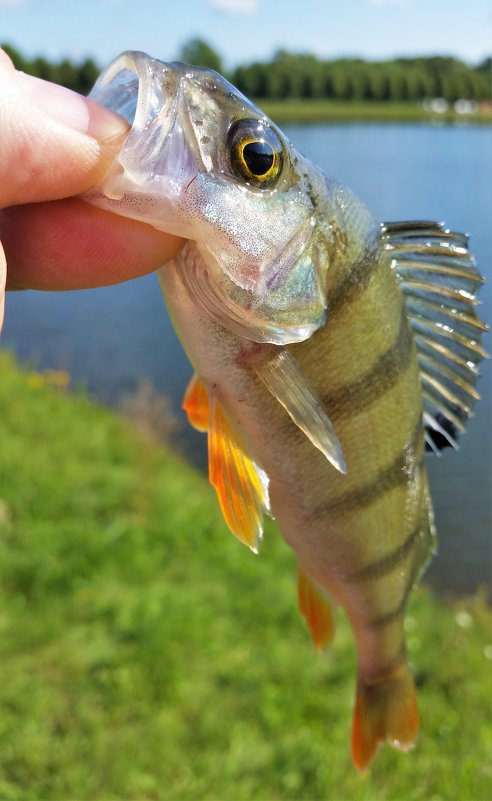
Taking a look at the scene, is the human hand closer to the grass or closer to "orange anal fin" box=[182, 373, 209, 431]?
"orange anal fin" box=[182, 373, 209, 431]

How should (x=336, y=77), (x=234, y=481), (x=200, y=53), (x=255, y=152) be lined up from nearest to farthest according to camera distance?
(x=255, y=152)
(x=234, y=481)
(x=200, y=53)
(x=336, y=77)

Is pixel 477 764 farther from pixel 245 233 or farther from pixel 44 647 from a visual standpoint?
pixel 245 233

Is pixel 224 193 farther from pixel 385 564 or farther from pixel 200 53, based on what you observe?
pixel 200 53

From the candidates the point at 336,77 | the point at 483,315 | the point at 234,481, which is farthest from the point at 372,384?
the point at 336,77

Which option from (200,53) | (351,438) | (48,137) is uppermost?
(48,137)

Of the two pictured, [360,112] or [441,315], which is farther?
[360,112]

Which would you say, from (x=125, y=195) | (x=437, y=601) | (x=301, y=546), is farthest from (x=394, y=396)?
(x=437, y=601)
